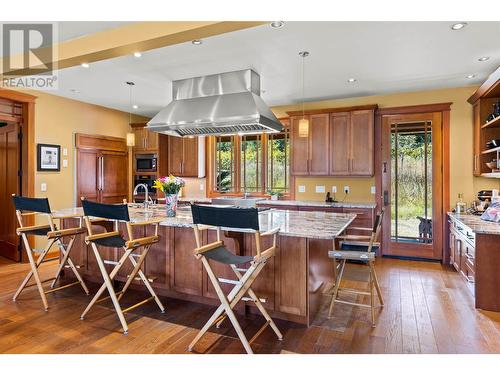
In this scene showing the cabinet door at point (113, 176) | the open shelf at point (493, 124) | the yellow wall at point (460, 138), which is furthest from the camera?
the cabinet door at point (113, 176)

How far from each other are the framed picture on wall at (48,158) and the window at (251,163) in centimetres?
275

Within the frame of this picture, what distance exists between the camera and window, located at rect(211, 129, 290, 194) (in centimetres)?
593

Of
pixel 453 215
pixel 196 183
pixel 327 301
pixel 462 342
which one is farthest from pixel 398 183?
pixel 196 183

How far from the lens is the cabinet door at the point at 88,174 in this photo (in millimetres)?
5609

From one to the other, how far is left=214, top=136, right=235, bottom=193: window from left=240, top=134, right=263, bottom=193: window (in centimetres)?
23

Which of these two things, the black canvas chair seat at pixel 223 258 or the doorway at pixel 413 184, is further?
the doorway at pixel 413 184

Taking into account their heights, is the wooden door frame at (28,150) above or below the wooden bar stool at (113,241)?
above

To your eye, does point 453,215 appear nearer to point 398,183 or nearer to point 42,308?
point 398,183

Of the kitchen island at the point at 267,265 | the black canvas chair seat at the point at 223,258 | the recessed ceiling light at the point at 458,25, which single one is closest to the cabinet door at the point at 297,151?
the kitchen island at the point at 267,265

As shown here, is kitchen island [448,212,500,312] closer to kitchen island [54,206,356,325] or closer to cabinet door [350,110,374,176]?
kitchen island [54,206,356,325]

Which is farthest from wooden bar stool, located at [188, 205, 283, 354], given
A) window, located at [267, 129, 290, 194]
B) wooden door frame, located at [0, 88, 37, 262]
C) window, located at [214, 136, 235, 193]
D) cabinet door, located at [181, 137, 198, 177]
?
cabinet door, located at [181, 137, 198, 177]

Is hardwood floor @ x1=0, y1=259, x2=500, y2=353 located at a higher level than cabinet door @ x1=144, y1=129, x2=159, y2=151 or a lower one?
lower

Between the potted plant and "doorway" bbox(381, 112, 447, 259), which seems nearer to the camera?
"doorway" bbox(381, 112, 447, 259)

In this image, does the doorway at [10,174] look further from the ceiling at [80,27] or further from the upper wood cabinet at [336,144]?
the upper wood cabinet at [336,144]
